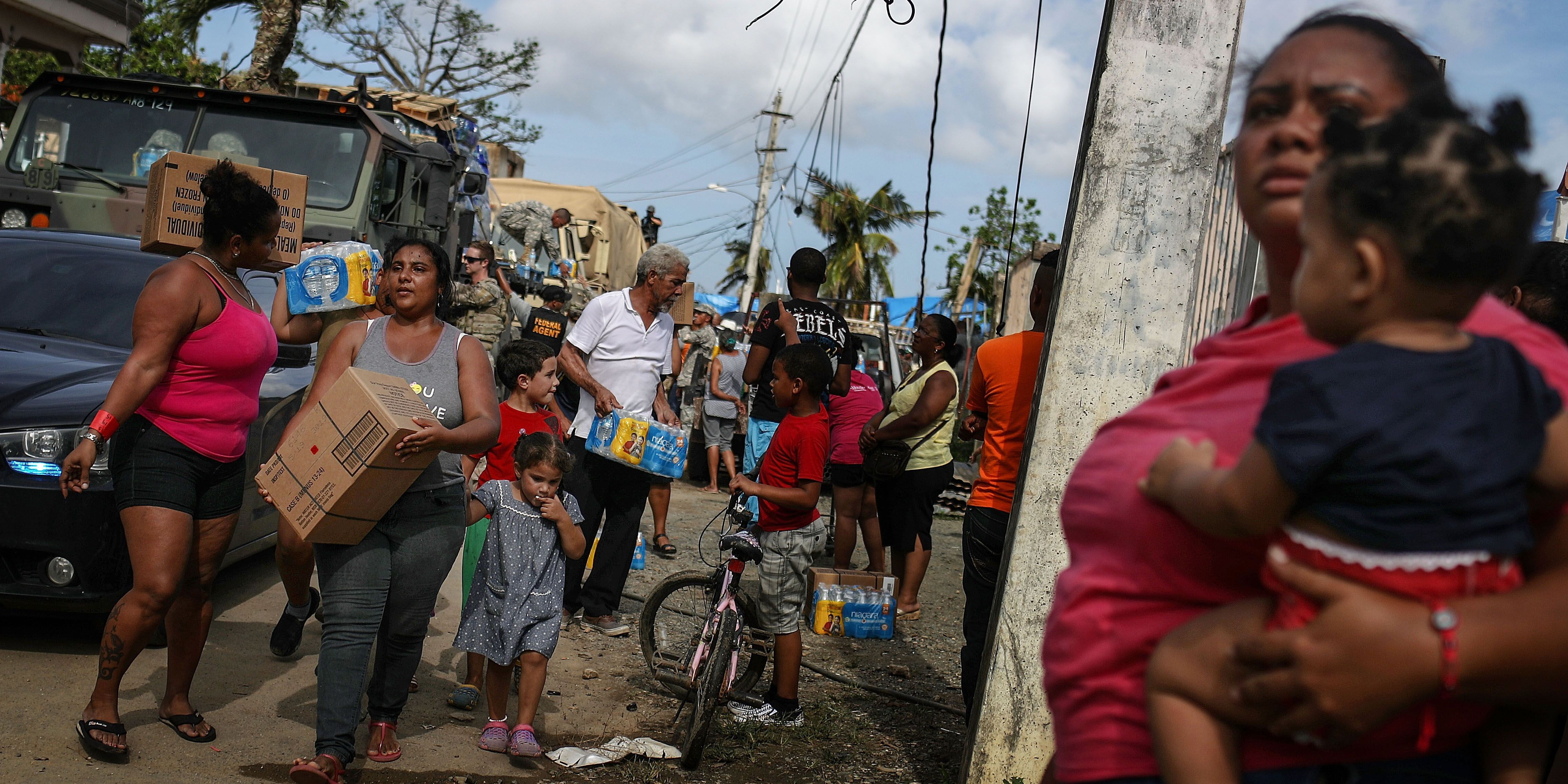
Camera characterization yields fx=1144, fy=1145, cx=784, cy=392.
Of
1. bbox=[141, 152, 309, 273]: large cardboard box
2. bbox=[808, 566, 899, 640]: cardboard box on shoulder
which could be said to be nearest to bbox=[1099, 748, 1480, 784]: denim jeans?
bbox=[141, 152, 309, 273]: large cardboard box

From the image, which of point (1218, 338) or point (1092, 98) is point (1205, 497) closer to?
point (1218, 338)

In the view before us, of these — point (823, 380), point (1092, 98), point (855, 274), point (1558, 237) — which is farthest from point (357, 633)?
point (855, 274)

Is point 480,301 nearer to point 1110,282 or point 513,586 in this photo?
point 513,586

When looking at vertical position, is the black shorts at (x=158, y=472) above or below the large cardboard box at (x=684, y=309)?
below

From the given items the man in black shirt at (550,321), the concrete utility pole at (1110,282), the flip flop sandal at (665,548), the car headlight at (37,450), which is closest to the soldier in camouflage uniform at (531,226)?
the man in black shirt at (550,321)

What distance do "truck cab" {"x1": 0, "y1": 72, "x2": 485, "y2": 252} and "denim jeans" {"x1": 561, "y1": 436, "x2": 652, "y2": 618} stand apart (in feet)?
11.6

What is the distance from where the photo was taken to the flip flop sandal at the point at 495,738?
4410 millimetres

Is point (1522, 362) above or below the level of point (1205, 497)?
above

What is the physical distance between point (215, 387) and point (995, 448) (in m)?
2.96

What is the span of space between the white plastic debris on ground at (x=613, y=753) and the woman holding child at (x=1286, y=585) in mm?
3269

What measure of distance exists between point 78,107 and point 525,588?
6.99 metres

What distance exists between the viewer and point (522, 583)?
443 cm

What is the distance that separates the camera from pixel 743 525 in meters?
5.03

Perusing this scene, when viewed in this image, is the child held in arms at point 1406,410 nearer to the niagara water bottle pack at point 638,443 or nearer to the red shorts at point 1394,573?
the red shorts at point 1394,573
